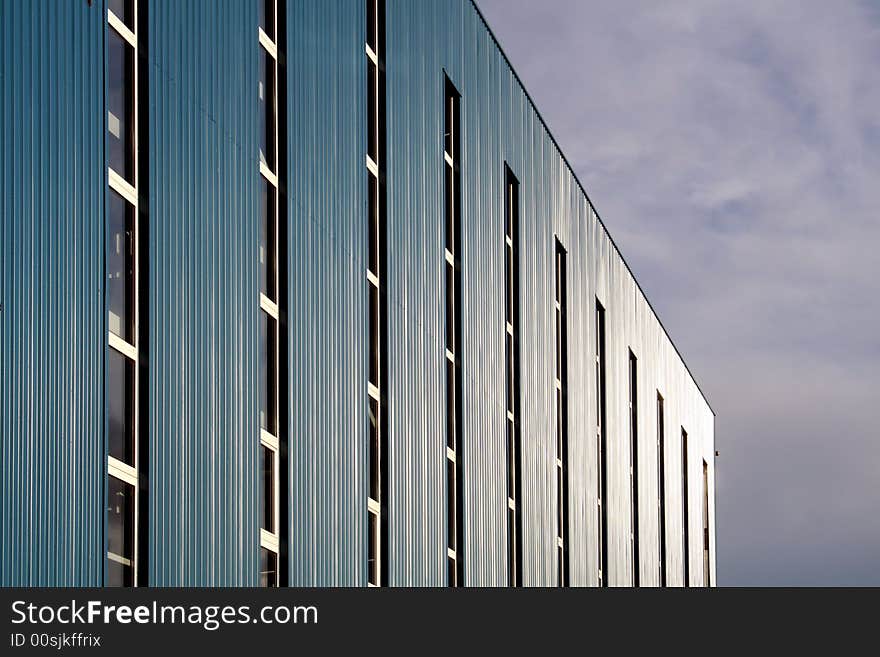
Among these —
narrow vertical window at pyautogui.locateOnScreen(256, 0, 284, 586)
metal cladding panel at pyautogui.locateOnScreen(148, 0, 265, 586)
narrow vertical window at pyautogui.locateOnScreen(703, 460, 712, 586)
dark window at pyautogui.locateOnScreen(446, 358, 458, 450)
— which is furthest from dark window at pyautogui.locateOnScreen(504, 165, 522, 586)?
narrow vertical window at pyautogui.locateOnScreen(703, 460, 712, 586)

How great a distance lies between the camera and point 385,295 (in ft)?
98.6

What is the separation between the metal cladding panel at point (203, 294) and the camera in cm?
2036

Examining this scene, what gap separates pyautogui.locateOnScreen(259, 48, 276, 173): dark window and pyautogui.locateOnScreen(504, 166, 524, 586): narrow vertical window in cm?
1597

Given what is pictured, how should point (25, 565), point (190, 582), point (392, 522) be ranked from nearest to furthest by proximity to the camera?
point (25, 565) < point (190, 582) < point (392, 522)

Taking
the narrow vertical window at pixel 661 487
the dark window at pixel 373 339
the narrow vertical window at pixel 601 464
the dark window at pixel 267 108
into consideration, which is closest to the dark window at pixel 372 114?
the dark window at pixel 373 339

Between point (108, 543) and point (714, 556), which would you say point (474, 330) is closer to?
point (108, 543)

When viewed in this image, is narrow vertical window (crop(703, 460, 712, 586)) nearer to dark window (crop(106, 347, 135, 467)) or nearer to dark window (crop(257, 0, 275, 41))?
dark window (crop(257, 0, 275, 41))

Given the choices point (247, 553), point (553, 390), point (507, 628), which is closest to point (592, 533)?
point (553, 390)

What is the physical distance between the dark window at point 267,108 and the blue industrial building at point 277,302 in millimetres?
54

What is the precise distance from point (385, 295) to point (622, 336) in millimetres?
27329

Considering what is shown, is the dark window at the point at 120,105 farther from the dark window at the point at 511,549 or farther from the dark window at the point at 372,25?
the dark window at the point at 511,549

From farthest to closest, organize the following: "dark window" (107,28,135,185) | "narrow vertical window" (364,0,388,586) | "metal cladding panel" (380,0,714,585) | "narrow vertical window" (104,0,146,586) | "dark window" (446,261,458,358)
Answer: "dark window" (446,261,458,358) < "metal cladding panel" (380,0,714,585) < "narrow vertical window" (364,0,388,586) < "dark window" (107,28,135,185) < "narrow vertical window" (104,0,146,586)

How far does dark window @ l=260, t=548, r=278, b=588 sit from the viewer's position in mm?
23703

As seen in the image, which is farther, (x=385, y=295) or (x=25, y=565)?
(x=385, y=295)
